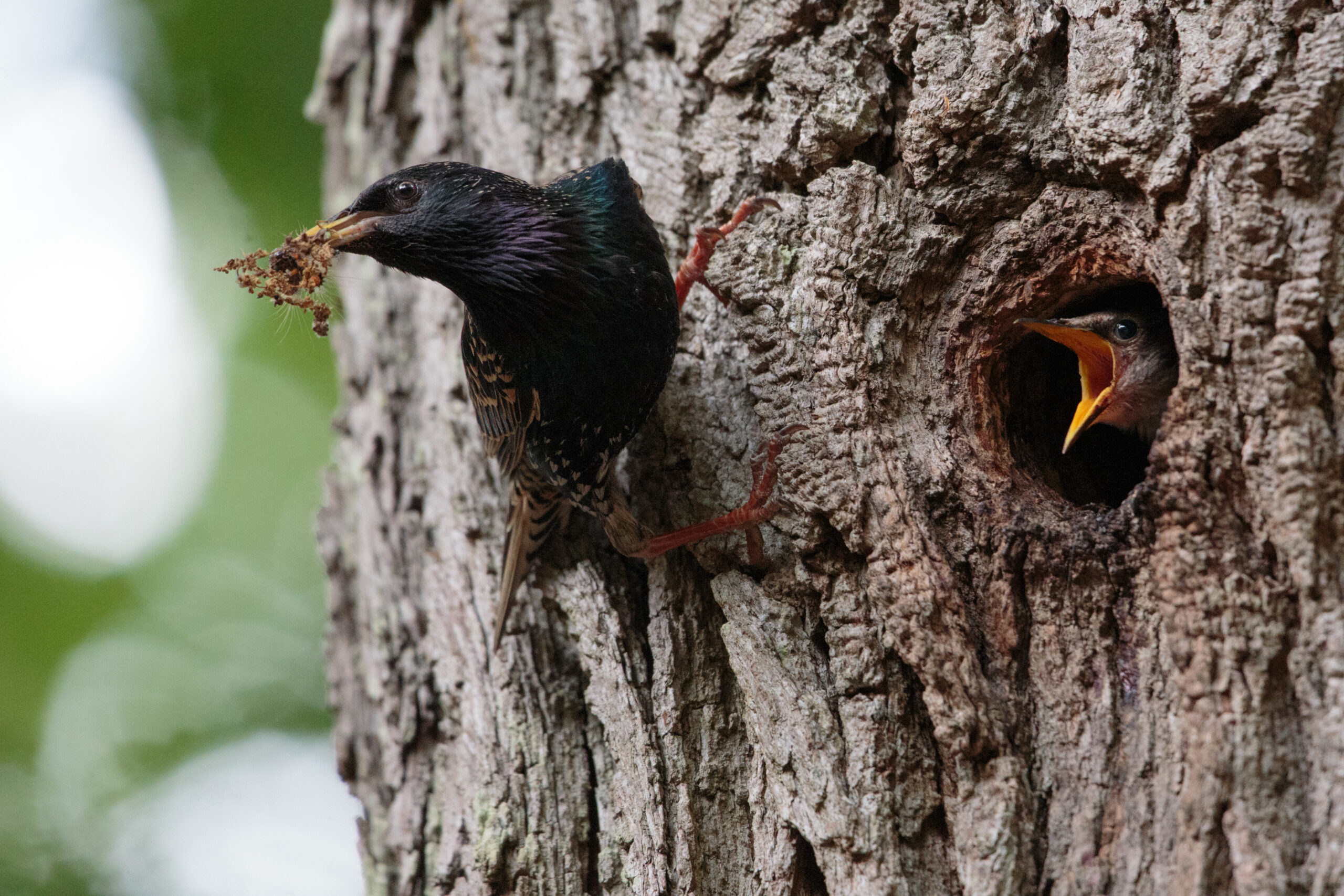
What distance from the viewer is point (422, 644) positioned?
2912mm

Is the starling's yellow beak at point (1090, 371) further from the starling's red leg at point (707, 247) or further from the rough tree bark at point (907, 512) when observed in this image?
the starling's red leg at point (707, 247)

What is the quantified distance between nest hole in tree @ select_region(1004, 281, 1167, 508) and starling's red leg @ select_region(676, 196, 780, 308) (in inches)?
31.6

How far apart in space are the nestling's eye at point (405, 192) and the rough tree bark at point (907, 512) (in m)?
0.76

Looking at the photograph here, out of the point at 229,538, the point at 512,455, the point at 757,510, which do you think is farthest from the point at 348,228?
the point at 229,538

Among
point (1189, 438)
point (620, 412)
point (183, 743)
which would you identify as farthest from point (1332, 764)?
point (183, 743)

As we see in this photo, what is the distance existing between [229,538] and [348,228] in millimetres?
3214

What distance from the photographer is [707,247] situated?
2689 mm

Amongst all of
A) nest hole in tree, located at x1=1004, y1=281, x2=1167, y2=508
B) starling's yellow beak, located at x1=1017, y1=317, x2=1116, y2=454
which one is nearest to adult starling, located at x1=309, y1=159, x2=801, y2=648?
nest hole in tree, located at x1=1004, y1=281, x2=1167, y2=508

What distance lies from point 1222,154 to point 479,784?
229 cm

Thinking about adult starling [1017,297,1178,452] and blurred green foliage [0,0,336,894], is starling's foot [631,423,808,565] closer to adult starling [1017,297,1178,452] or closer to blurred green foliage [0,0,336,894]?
adult starling [1017,297,1178,452]

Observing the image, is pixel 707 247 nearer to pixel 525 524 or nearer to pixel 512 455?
pixel 512 455

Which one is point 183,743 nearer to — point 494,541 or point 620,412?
point 494,541

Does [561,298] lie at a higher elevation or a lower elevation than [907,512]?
higher

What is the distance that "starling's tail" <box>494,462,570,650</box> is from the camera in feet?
9.02
